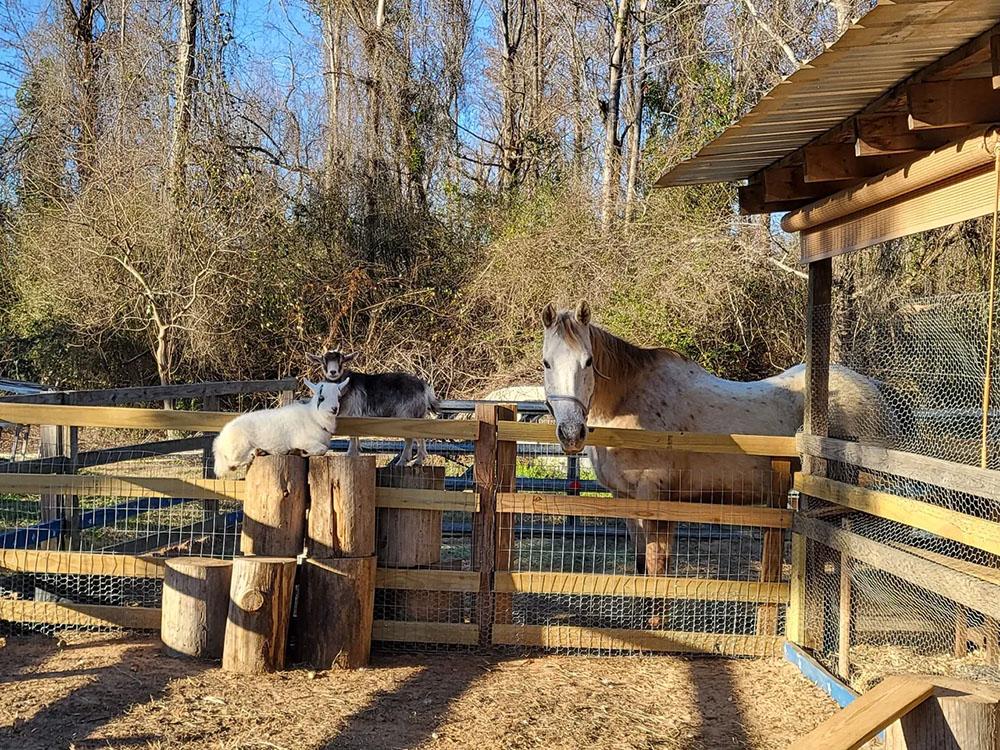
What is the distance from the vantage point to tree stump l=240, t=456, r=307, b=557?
18.9 feet

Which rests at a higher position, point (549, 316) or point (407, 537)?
point (549, 316)

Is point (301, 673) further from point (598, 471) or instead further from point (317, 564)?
point (598, 471)

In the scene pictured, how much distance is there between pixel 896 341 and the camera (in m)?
5.37

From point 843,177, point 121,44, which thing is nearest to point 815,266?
point 843,177

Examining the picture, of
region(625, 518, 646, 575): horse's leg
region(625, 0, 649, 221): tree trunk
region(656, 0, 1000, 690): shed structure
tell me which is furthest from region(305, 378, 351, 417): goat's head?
region(625, 0, 649, 221): tree trunk

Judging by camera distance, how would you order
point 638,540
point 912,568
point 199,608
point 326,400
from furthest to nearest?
point 326,400, point 638,540, point 199,608, point 912,568

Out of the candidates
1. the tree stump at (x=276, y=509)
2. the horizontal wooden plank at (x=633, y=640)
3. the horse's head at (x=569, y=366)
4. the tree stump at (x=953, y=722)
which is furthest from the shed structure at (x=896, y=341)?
the tree stump at (x=276, y=509)

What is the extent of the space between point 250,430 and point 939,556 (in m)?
4.42

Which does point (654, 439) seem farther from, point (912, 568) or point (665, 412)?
point (912, 568)

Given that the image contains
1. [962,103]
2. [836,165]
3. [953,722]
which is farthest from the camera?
[836,165]

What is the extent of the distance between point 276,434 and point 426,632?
5.85 feet

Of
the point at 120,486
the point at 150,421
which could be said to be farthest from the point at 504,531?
the point at 120,486

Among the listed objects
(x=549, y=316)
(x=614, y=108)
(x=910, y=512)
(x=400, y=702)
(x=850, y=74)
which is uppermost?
(x=614, y=108)

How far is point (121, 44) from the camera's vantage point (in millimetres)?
20312
